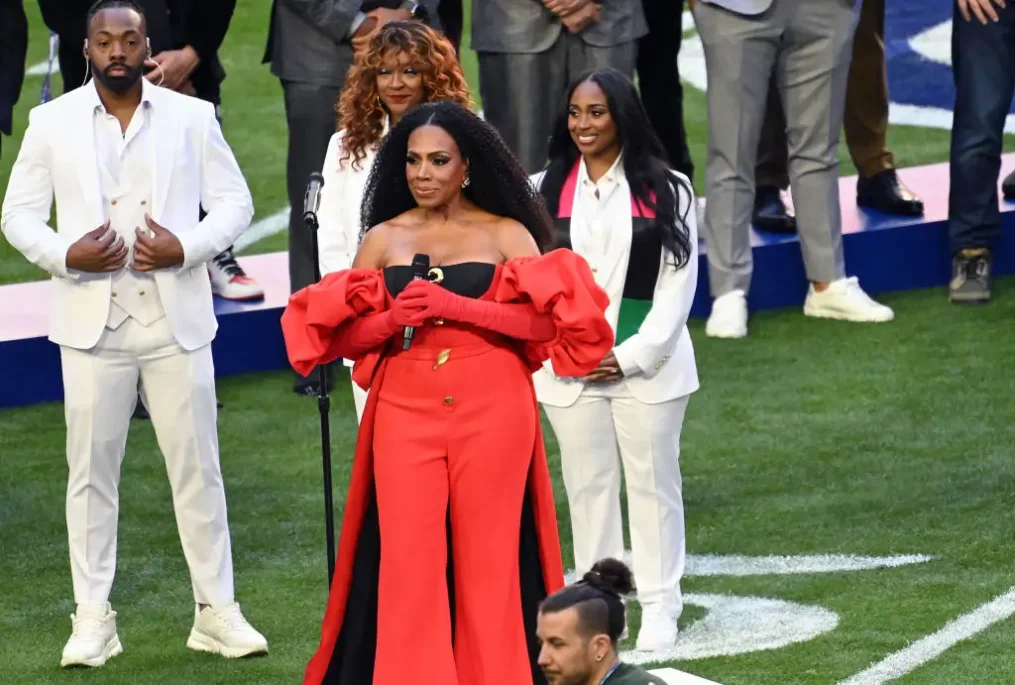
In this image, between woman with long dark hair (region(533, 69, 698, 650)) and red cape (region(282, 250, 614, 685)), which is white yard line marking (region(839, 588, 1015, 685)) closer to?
woman with long dark hair (region(533, 69, 698, 650))

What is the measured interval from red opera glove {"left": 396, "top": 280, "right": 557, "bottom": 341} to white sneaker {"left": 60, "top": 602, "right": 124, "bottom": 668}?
1.79 m

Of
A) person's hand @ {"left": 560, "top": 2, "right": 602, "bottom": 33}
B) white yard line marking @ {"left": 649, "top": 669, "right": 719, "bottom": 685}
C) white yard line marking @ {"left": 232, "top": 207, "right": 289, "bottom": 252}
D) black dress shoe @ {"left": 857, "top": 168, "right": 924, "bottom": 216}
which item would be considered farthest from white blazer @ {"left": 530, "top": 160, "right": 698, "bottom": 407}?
white yard line marking @ {"left": 232, "top": 207, "right": 289, "bottom": 252}

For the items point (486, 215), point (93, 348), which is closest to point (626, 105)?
point (486, 215)

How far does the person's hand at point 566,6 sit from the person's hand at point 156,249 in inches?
124

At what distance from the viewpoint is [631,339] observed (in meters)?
6.72

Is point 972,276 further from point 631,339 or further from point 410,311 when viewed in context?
point 410,311

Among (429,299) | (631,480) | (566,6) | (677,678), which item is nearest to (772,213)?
(566,6)

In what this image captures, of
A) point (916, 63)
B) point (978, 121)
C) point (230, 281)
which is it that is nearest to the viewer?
point (230, 281)

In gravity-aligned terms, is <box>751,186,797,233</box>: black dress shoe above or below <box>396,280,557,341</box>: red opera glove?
below

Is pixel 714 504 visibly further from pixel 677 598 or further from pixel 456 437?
pixel 456 437

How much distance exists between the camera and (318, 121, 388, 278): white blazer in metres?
7.12

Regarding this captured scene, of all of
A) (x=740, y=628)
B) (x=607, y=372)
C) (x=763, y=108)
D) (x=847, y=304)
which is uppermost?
(x=763, y=108)

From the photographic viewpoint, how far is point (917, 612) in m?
7.09

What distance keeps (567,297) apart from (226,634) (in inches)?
73.1
